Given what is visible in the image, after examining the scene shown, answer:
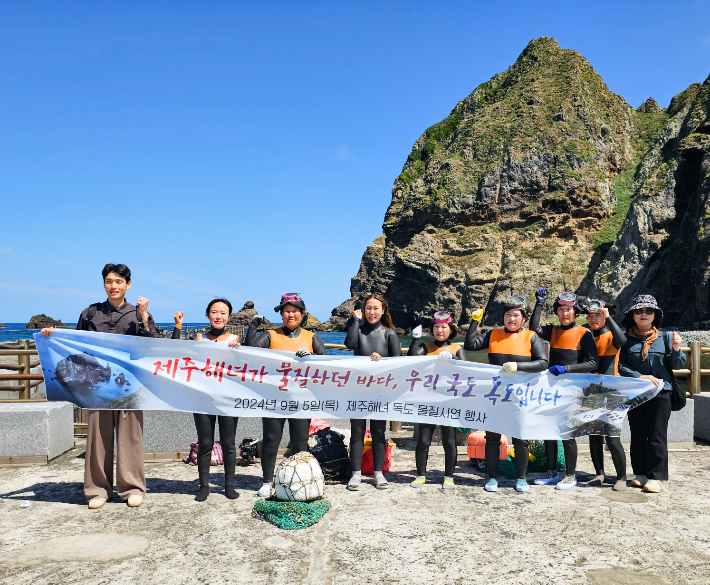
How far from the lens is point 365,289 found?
4230 inches

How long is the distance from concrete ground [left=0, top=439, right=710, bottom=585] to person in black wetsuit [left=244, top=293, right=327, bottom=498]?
15.7 inches

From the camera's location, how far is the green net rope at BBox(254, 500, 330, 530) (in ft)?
14.6

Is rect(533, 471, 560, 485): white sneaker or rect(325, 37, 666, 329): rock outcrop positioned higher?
rect(325, 37, 666, 329): rock outcrop

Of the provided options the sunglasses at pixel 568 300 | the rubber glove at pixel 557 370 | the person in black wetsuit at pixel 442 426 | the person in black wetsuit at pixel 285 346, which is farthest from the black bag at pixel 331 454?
the sunglasses at pixel 568 300

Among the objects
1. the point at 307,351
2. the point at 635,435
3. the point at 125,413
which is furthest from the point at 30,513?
the point at 635,435

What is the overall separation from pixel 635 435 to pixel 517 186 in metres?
94.0

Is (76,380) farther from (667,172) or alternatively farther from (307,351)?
(667,172)

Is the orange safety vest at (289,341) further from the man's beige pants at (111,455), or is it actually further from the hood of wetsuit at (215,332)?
the man's beige pants at (111,455)

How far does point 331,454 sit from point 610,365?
324 cm

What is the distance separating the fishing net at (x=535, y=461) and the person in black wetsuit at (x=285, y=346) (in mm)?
2398

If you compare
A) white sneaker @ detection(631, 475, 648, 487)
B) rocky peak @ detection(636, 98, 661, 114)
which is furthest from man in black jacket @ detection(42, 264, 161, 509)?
rocky peak @ detection(636, 98, 661, 114)

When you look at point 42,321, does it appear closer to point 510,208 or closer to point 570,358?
point 510,208

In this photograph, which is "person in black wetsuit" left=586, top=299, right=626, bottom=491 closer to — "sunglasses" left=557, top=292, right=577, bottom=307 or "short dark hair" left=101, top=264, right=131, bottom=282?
"sunglasses" left=557, top=292, right=577, bottom=307

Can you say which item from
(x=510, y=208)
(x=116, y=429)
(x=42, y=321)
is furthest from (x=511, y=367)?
(x=42, y=321)
